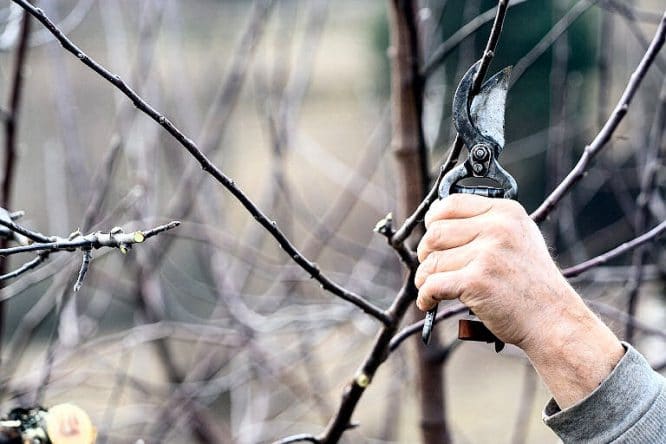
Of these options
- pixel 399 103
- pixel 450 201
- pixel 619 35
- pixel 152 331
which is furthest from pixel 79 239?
pixel 619 35

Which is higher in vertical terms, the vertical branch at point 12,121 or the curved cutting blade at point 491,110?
the vertical branch at point 12,121

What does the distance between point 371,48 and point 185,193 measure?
6710mm

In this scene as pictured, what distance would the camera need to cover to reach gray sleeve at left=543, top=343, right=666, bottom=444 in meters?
0.85

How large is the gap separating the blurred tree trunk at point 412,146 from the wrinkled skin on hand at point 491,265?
1.48ft

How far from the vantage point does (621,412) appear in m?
0.85

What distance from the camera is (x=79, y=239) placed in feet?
2.31

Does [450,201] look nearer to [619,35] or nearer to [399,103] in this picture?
[399,103]

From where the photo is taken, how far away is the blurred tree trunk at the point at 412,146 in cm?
126

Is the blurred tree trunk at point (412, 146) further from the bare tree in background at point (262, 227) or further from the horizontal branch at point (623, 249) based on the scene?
the horizontal branch at point (623, 249)

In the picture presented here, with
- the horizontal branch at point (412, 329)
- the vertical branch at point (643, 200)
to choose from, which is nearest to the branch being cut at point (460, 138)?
the horizontal branch at point (412, 329)

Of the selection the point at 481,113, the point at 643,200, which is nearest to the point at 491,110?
the point at 481,113

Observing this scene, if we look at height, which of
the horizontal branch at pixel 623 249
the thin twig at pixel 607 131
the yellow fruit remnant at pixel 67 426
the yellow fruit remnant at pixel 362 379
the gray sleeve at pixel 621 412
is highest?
the thin twig at pixel 607 131

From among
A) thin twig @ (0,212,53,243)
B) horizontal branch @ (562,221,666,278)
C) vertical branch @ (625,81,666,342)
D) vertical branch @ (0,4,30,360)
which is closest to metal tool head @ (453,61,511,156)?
horizontal branch @ (562,221,666,278)

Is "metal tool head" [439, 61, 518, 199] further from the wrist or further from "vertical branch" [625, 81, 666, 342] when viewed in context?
"vertical branch" [625, 81, 666, 342]
